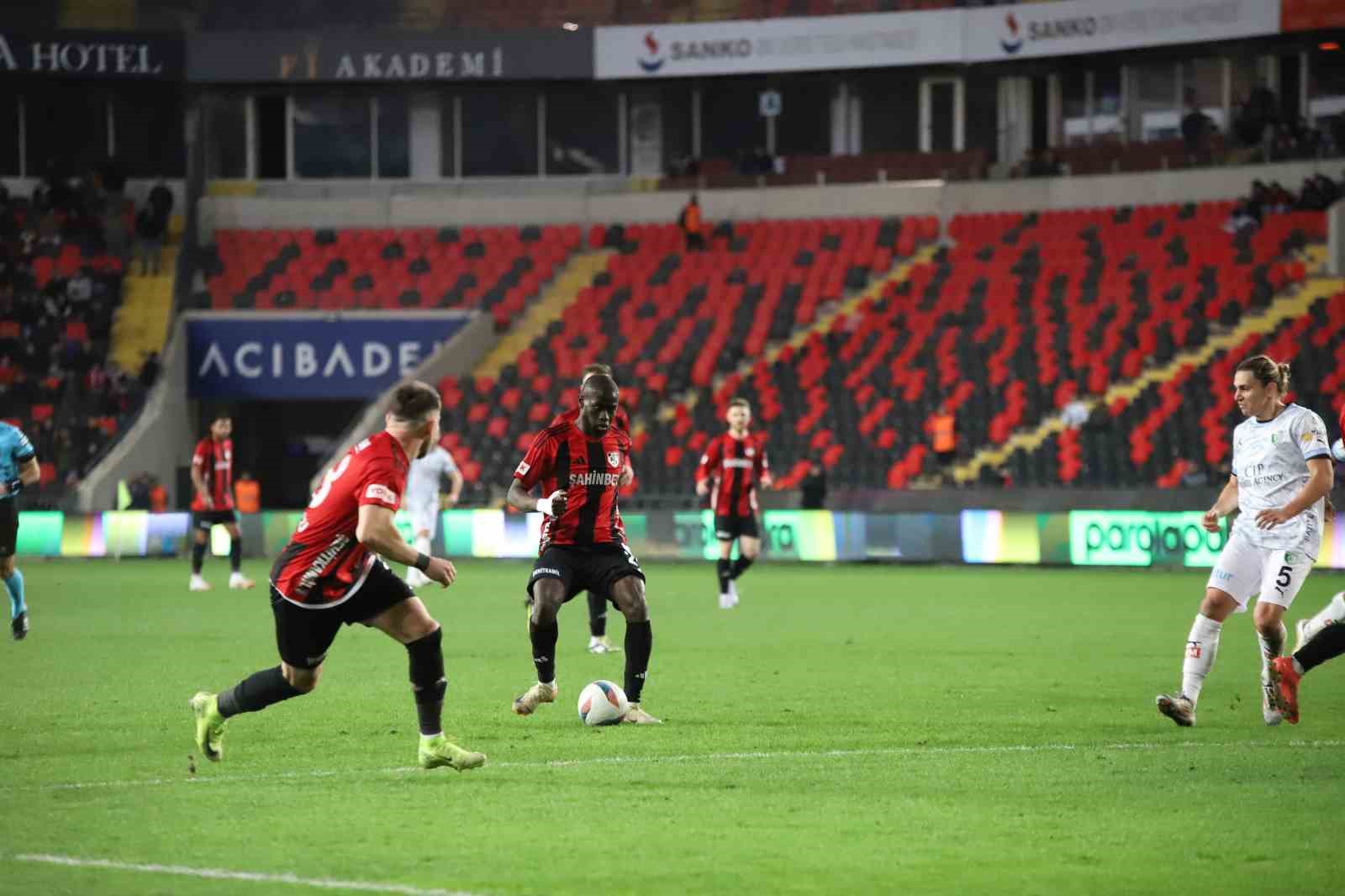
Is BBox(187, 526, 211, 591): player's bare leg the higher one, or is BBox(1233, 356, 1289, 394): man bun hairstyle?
BBox(1233, 356, 1289, 394): man bun hairstyle

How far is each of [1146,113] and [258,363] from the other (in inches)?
764

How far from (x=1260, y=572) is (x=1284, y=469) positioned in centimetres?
66

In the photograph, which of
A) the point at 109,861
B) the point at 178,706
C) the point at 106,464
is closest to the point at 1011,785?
the point at 109,861

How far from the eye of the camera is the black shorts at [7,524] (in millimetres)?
18219

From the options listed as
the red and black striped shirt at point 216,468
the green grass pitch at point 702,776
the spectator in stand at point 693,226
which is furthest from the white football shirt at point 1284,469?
the spectator in stand at point 693,226

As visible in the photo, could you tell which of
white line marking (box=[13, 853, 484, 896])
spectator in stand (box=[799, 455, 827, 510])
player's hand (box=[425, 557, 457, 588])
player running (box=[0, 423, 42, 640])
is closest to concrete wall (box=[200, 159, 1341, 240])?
spectator in stand (box=[799, 455, 827, 510])

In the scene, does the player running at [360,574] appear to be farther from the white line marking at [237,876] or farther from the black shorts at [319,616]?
the white line marking at [237,876]

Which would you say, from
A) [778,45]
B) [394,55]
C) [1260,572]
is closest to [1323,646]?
[1260,572]

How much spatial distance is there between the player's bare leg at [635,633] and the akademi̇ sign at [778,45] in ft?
104

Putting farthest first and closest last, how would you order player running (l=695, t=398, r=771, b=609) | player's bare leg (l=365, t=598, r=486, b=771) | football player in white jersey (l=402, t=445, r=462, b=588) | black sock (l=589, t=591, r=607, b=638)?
football player in white jersey (l=402, t=445, r=462, b=588) → player running (l=695, t=398, r=771, b=609) → black sock (l=589, t=591, r=607, b=638) → player's bare leg (l=365, t=598, r=486, b=771)

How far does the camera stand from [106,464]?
125 ft

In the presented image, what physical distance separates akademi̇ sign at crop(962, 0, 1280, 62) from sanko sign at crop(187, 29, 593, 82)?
8.93m

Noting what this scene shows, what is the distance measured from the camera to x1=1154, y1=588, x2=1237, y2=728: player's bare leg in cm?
1216

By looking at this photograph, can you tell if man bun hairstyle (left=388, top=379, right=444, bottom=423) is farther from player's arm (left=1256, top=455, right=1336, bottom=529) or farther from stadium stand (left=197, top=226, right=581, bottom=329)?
stadium stand (left=197, top=226, right=581, bottom=329)
